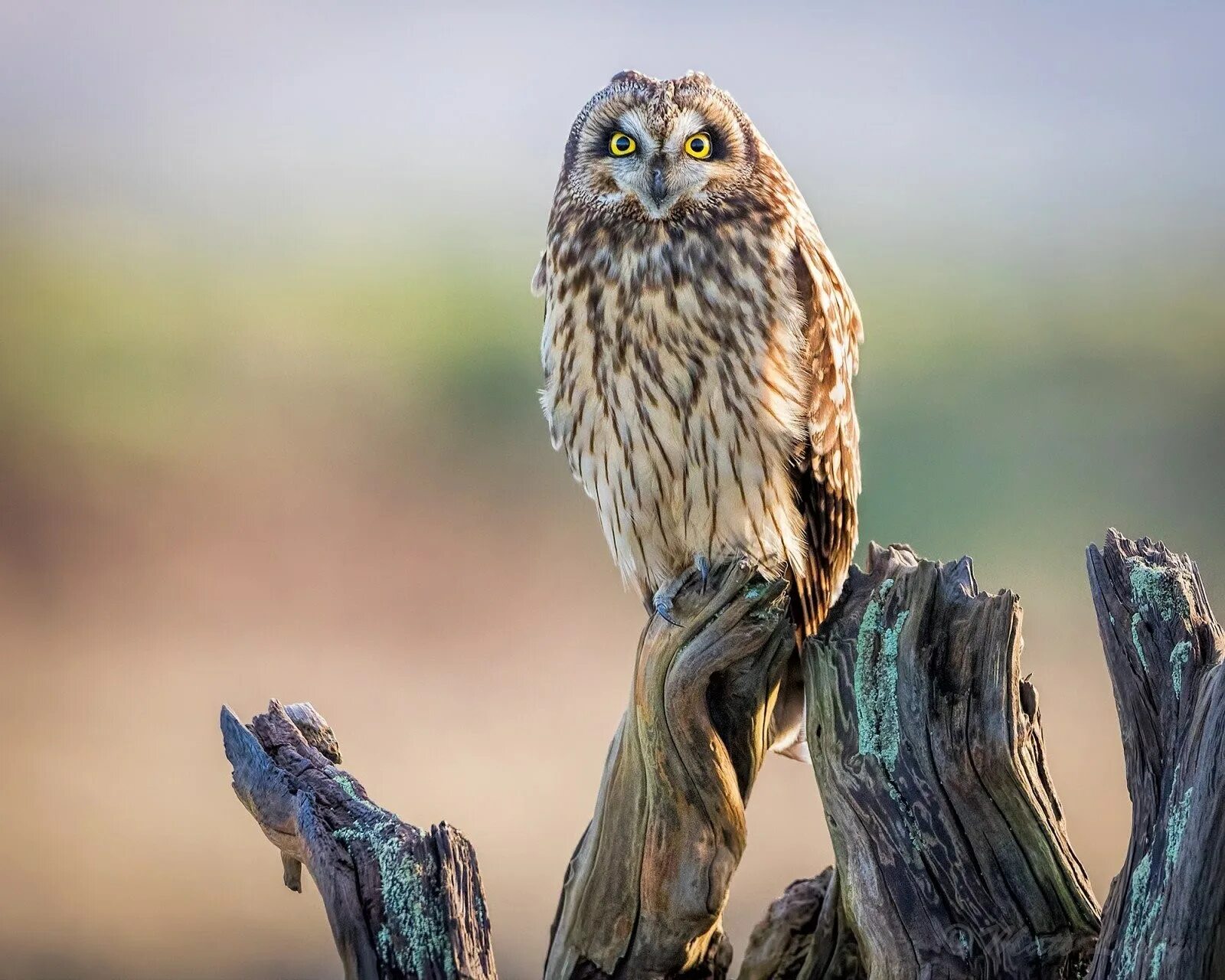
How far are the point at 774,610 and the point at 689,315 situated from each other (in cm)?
74

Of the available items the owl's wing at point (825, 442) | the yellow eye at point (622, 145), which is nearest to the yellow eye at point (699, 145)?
the yellow eye at point (622, 145)

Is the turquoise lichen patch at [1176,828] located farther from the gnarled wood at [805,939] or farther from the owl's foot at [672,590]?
the owl's foot at [672,590]

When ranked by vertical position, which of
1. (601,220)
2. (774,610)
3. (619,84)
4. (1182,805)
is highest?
(619,84)

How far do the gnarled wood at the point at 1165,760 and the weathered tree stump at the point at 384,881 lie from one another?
1.05 meters

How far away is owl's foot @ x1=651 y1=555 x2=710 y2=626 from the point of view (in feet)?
9.44

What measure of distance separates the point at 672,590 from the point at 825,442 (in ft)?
1.68

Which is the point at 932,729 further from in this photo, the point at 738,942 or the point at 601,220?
the point at 738,942

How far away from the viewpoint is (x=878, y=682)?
2461 mm

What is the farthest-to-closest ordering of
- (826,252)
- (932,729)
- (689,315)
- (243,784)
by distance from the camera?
(826,252) → (689,315) → (243,784) → (932,729)

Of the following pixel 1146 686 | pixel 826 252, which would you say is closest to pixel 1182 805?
pixel 1146 686

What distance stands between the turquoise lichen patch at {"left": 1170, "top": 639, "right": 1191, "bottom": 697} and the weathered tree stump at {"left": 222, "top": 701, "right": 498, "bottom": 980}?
123 cm

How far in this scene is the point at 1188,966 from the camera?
6.30ft

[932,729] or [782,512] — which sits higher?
[782,512]

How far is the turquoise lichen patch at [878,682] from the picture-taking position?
7.90 feet
